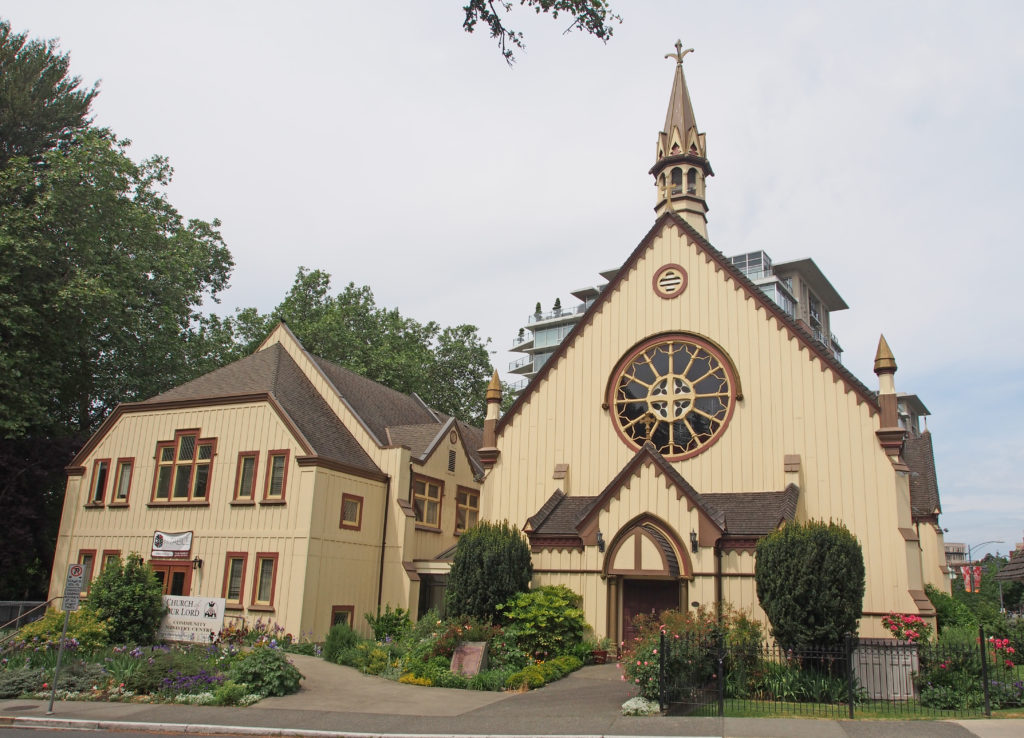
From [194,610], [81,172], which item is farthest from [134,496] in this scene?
[81,172]

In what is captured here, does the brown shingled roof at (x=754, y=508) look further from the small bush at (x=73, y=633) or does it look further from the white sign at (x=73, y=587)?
the small bush at (x=73, y=633)

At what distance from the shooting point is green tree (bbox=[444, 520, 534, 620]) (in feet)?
67.3

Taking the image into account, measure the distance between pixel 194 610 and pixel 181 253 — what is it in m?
20.5

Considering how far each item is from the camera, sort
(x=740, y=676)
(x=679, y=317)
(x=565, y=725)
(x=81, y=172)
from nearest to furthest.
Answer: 1. (x=565, y=725)
2. (x=740, y=676)
3. (x=679, y=317)
4. (x=81, y=172)

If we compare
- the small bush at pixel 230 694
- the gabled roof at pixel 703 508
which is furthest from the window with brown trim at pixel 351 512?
the small bush at pixel 230 694

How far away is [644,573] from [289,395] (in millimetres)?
13697

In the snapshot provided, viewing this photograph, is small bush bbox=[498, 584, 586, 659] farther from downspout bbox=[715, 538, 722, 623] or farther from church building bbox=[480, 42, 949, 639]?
downspout bbox=[715, 538, 722, 623]

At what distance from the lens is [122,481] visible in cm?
2789

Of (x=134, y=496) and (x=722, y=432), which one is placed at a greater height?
(x=722, y=432)

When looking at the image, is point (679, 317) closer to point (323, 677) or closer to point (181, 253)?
point (323, 677)

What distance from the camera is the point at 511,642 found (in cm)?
1948

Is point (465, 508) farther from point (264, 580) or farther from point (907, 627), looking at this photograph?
point (907, 627)

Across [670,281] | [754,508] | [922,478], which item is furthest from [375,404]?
[922,478]

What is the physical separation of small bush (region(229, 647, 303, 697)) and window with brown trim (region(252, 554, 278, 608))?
6.76m
